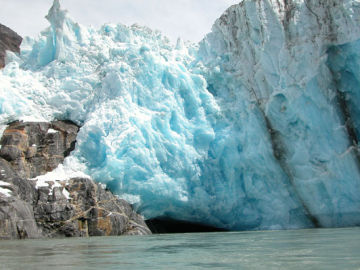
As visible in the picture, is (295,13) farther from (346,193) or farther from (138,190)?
(138,190)

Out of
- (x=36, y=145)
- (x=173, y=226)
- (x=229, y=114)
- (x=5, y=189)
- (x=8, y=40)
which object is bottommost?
(x=173, y=226)

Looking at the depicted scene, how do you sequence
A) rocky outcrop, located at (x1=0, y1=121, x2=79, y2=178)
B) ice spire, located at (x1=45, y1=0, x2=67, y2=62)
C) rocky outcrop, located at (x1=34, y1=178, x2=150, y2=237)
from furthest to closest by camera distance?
ice spire, located at (x1=45, y1=0, x2=67, y2=62) → rocky outcrop, located at (x1=0, y1=121, x2=79, y2=178) → rocky outcrop, located at (x1=34, y1=178, x2=150, y2=237)

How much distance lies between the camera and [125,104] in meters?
16.9

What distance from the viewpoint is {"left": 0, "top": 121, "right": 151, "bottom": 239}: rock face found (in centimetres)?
1338

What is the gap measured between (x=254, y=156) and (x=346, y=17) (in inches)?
220

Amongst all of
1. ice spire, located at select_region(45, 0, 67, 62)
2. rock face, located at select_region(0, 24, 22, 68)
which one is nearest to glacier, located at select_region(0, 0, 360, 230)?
ice spire, located at select_region(45, 0, 67, 62)

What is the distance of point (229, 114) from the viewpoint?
678 inches

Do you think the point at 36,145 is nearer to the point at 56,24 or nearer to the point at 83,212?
the point at 83,212

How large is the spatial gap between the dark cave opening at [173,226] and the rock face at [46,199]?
135 cm

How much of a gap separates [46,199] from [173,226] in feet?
18.6

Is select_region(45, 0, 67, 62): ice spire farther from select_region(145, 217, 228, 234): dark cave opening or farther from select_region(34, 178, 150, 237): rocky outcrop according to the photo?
→ select_region(145, 217, 228, 234): dark cave opening

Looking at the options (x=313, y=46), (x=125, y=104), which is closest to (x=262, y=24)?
(x=313, y=46)

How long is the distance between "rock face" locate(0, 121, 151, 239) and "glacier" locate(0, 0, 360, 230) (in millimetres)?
668

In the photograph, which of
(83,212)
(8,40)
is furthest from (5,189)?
(8,40)
